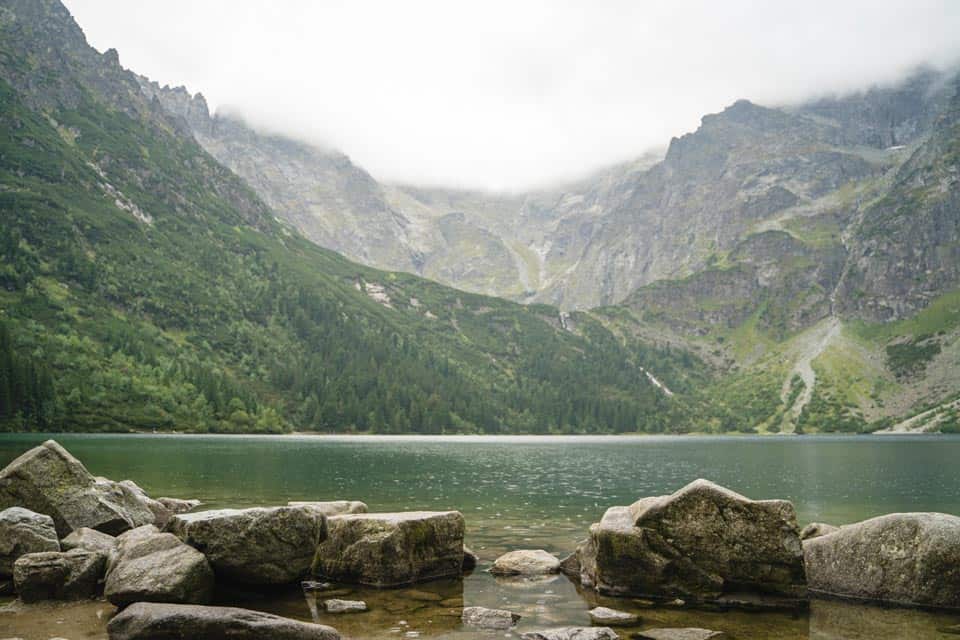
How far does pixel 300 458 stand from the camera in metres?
107

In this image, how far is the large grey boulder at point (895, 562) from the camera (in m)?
19.6

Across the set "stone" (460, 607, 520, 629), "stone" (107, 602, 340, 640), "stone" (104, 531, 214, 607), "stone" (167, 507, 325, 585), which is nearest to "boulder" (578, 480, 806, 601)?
"stone" (460, 607, 520, 629)

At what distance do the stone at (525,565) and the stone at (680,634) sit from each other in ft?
27.8

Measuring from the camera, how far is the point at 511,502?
52.8 metres

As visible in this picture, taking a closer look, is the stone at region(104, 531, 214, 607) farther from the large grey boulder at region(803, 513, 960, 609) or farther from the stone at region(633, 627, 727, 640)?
the large grey boulder at region(803, 513, 960, 609)

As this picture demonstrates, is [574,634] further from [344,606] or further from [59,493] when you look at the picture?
[59,493]

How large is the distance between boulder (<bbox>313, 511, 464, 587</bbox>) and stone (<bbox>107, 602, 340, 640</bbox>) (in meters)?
8.03

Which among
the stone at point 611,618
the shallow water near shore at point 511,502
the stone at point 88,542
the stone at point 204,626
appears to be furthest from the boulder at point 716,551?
the stone at point 88,542

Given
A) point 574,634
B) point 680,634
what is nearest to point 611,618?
point 680,634

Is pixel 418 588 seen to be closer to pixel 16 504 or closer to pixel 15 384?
pixel 16 504

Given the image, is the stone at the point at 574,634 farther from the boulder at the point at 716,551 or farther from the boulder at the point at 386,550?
the boulder at the point at 386,550

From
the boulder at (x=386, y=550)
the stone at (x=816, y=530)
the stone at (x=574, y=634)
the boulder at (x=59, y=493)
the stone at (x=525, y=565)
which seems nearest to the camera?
the stone at (x=574, y=634)

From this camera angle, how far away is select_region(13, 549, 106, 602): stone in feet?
64.2

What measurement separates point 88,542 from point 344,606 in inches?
411
